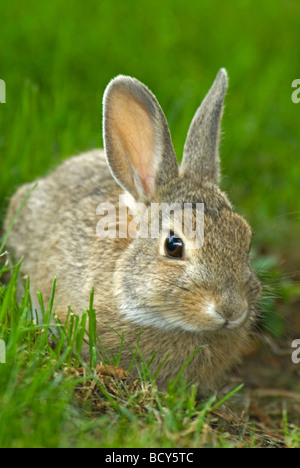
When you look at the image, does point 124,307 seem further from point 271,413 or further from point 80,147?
point 80,147

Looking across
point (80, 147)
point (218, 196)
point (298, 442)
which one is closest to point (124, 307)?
point (218, 196)

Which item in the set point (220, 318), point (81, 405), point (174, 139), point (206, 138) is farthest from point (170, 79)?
point (81, 405)

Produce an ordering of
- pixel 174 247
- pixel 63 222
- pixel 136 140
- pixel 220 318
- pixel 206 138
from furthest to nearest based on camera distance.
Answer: pixel 63 222, pixel 206 138, pixel 136 140, pixel 174 247, pixel 220 318

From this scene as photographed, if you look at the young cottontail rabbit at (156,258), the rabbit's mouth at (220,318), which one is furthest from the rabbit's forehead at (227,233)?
the rabbit's mouth at (220,318)

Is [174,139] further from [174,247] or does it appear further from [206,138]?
[174,247]

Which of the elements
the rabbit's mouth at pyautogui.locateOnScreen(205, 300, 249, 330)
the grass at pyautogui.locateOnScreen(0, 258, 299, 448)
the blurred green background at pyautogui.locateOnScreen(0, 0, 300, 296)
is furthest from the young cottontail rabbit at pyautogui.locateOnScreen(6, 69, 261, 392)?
the blurred green background at pyautogui.locateOnScreen(0, 0, 300, 296)

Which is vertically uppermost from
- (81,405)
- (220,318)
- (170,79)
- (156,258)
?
(170,79)
